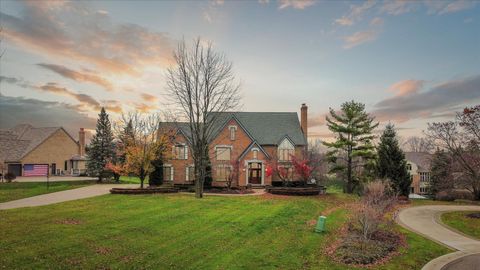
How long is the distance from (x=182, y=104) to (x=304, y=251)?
19.9 metres

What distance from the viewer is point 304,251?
15062 millimetres

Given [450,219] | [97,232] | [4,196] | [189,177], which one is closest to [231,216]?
[97,232]

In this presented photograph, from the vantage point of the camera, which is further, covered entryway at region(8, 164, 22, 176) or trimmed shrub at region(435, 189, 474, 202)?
covered entryway at region(8, 164, 22, 176)

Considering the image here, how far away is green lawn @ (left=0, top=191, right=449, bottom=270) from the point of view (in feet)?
41.2

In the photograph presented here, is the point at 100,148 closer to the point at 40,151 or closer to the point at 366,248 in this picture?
the point at 40,151

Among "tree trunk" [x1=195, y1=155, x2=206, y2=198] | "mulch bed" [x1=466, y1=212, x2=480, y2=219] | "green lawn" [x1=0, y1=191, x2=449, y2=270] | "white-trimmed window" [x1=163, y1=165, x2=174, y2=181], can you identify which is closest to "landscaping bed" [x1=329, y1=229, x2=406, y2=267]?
"green lawn" [x1=0, y1=191, x2=449, y2=270]

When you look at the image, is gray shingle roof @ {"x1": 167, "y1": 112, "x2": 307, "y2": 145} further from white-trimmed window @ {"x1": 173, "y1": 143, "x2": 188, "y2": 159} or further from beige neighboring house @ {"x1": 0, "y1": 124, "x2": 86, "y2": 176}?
beige neighboring house @ {"x1": 0, "y1": 124, "x2": 86, "y2": 176}

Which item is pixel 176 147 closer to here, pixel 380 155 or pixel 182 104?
pixel 182 104

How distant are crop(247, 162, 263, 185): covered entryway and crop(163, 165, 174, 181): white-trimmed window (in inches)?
427

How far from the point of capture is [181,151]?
45.7 m

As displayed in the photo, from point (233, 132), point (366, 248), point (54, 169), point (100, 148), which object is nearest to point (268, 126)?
point (233, 132)

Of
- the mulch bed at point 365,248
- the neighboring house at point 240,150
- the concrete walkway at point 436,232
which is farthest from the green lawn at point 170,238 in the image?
the neighboring house at point 240,150

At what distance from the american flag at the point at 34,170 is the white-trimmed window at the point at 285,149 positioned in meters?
44.7

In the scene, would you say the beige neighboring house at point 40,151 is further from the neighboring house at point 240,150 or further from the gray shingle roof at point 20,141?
the neighboring house at point 240,150
